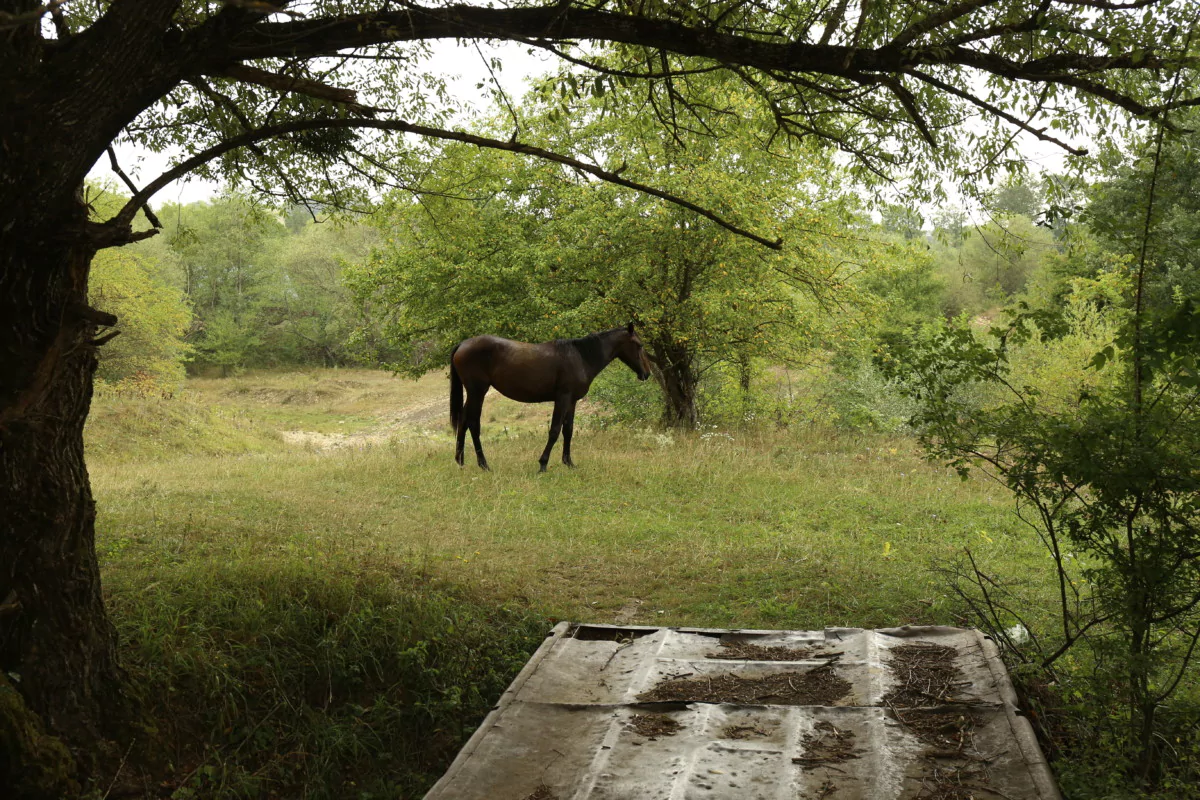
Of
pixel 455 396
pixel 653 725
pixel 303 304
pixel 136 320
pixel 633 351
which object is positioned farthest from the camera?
pixel 303 304

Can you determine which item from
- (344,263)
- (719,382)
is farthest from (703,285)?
(344,263)

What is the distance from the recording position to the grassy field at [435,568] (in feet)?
16.0

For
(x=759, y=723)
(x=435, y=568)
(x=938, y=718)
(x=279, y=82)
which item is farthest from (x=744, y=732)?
(x=279, y=82)

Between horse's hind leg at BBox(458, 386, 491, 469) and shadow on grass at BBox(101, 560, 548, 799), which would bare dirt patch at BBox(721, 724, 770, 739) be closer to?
shadow on grass at BBox(101, 560, 548, 799)

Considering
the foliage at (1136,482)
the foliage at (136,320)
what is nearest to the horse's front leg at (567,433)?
the foliage at (1136,482)

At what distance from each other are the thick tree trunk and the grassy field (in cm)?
49

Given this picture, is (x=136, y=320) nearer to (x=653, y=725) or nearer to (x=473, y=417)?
(x=473, y=417)

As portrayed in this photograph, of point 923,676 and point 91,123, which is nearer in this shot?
point 91,123

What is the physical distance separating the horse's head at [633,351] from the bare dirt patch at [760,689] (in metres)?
8.75

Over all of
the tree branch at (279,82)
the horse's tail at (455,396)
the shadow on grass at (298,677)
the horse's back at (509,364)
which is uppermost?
the tree branch at (279,82)

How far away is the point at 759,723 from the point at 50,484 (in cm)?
386

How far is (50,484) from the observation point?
13.7ft

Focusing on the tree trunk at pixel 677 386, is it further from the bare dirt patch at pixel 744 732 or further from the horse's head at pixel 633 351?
the bare dirt patch at pixel 744 732

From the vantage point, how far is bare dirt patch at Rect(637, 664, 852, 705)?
501 cm
